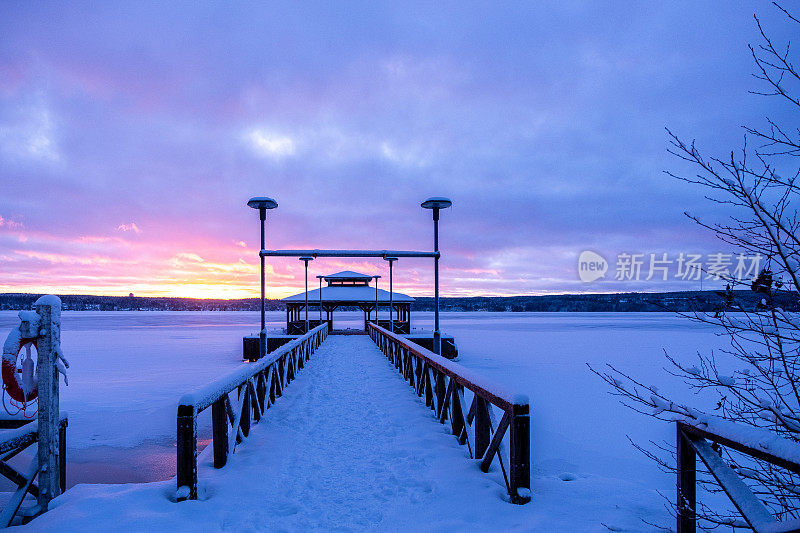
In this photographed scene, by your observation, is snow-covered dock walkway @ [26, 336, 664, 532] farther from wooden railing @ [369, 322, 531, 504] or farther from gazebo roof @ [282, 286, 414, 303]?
gazebo roof @ [282, 286, 414, 303]

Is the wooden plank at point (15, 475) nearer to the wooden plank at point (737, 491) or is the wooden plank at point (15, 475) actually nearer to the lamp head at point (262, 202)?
the wooden plank at point (737, 491)

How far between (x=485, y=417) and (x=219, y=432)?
9.28 feet

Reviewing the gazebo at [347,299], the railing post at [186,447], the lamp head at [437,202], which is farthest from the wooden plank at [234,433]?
the gazebo at [347,299]

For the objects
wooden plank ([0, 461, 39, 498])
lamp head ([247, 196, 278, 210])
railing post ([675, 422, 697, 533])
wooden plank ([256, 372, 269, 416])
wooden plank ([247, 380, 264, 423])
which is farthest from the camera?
lamp head ([247, 196, 278, 210])

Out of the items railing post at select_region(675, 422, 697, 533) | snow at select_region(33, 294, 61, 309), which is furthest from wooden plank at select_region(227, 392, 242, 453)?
railing post at select_region(675, 422, 697, 533)

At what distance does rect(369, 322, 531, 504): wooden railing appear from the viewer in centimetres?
390

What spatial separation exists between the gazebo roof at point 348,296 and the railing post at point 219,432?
73.9 ft

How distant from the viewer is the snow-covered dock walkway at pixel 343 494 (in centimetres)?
361

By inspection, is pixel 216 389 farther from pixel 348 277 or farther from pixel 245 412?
pixel 348 277

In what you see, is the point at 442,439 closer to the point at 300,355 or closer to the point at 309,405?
the point at 309,405

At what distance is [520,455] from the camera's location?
12.8 ft

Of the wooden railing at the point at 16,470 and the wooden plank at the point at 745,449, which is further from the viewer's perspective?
the wooden railing at the point at 16,470

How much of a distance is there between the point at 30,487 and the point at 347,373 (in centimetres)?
781

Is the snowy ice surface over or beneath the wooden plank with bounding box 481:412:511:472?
beneath
